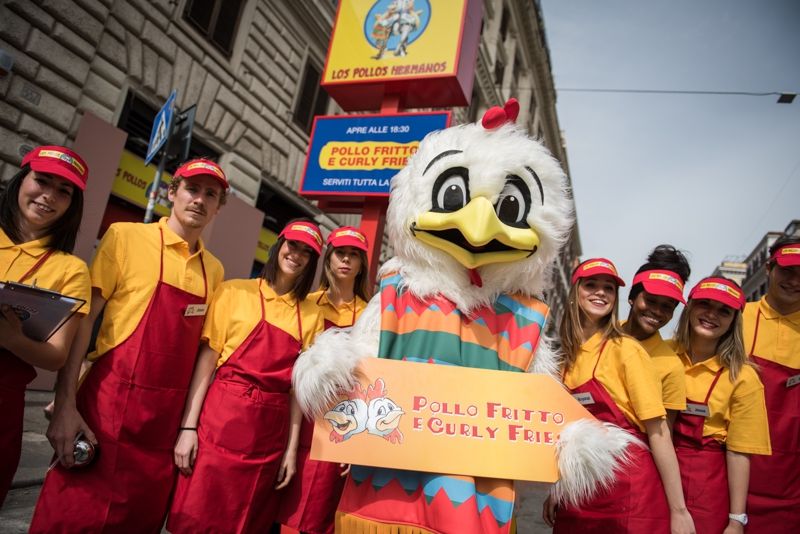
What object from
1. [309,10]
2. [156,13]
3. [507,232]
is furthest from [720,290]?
[309,10]

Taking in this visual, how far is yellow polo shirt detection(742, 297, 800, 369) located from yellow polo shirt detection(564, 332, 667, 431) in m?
0.96

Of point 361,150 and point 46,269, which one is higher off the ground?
point 361,150

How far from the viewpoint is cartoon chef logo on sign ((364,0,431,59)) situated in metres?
5.94

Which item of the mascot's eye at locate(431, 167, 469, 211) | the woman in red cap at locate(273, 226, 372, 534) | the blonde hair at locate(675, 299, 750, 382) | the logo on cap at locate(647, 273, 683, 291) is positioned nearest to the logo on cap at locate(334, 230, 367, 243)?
the woman in red cap at locate(273, 226, 372, 534)

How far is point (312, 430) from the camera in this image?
7.76 feet

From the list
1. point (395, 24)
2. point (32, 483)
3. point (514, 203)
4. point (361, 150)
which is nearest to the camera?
point (514, 203)

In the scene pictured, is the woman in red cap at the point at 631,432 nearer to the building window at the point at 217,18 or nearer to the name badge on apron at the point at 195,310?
the name badge on apron at the point at 195,310

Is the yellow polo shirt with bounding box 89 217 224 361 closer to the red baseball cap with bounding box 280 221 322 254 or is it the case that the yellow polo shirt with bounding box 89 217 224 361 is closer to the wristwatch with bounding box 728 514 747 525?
the red baseball cap with bounding box 280 221 322 254

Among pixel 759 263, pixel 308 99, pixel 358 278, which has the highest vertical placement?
pixel 759 263

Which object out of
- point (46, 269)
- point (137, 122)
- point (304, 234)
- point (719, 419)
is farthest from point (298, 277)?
point (137, 122)

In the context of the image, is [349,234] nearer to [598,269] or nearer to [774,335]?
[598,269]

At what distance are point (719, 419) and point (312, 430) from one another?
6.22 feet

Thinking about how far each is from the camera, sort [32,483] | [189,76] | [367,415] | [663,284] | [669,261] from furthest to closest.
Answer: [189,76] → [32,483] → [669,261] → [663,284] → [367,415]

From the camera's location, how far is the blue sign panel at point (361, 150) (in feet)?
17.7
